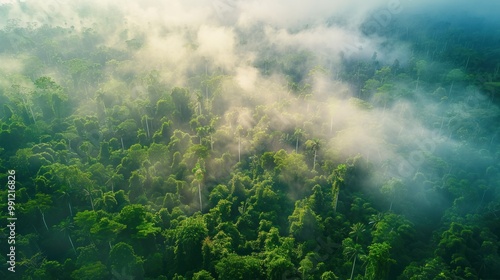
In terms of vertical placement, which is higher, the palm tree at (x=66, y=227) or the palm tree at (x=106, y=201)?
the palm tree at (x=106, y=201)

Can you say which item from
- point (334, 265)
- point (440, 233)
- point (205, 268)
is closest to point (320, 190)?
point (334, 265)

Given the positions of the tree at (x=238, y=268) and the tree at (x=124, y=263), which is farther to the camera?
the tree at (x=124, y=263)

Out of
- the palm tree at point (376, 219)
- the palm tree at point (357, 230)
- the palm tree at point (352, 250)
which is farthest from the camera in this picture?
the palm tree at point (376, 219)

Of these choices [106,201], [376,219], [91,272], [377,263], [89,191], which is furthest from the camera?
[89,191]

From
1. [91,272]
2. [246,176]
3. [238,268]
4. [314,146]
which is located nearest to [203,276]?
[238,268]

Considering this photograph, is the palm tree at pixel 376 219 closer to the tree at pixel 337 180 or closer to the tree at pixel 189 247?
the tree at pixel 337 180

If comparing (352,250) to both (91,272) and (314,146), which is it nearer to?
(314,146)

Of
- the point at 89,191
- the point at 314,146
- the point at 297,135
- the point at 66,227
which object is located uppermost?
the point at 314,146

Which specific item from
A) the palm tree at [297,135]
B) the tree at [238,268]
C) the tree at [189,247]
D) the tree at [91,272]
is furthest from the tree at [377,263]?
the palm tree at [297,135]

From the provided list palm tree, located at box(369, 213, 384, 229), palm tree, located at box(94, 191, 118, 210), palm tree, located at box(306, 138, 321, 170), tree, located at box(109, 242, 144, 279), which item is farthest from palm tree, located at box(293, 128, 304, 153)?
tree, located at box(109, 242, 144, 279)
